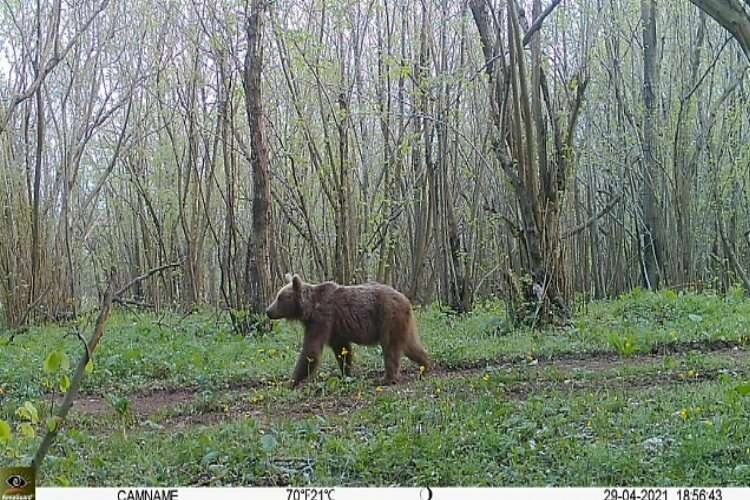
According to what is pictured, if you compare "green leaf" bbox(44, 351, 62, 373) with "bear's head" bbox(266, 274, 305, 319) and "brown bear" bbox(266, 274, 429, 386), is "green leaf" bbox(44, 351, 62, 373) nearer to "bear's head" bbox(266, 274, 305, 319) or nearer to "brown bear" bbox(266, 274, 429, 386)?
"brown bear" bbox(266, 274, 429, 386)

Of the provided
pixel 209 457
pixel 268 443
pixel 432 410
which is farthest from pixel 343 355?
pixel 209 457

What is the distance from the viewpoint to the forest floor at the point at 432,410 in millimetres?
3770

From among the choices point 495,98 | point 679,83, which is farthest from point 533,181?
point 679,83

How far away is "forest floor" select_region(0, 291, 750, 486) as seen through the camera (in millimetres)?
3770

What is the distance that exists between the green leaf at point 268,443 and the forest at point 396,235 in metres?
0.02

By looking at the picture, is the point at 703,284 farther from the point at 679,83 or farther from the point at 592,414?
the point at 592,414

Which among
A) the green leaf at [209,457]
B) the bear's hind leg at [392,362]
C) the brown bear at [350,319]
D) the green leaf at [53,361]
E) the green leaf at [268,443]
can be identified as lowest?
the green leaf at [209,457]

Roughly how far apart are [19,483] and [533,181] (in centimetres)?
→ 667

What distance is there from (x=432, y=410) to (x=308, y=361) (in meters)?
1.64

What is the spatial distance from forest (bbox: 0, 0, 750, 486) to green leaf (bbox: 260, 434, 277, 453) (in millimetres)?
15

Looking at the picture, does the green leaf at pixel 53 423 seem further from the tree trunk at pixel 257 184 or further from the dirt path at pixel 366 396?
the tree trunk at pixel 257 184

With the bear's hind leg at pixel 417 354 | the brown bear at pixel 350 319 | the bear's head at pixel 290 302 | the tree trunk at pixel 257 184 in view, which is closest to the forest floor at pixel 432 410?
the bear's hind leg at pixel 417 354

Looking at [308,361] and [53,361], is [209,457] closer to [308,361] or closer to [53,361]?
[53,361]

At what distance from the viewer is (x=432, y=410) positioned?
4840 mm
